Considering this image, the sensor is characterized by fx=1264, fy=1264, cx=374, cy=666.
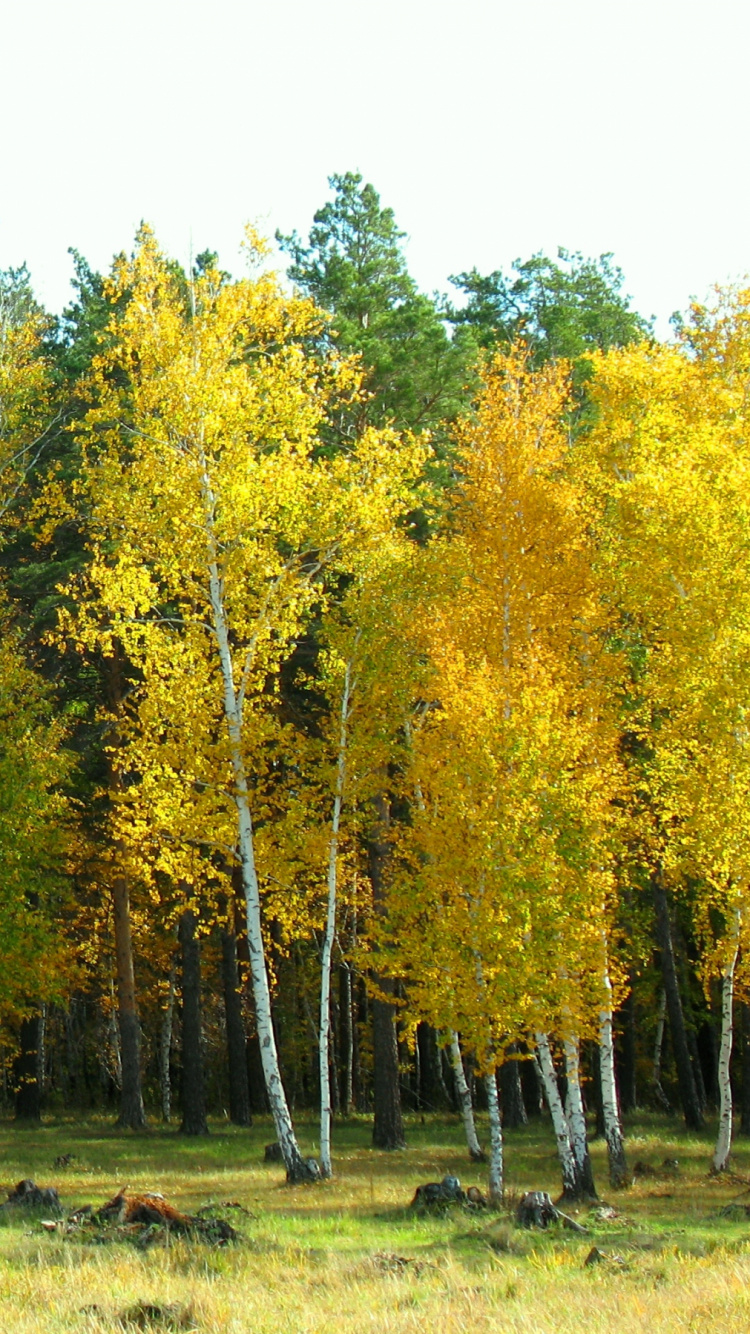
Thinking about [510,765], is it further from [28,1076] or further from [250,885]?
[28,1076]

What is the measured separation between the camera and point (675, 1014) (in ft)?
84.1

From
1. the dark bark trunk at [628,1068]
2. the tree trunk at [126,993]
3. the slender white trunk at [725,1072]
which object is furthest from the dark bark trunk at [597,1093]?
the tree trunk at [126,993]

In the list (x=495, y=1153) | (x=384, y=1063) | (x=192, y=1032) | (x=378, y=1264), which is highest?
(x=192, y=1032)

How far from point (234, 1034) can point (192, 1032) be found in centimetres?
220

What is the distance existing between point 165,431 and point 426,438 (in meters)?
4.19

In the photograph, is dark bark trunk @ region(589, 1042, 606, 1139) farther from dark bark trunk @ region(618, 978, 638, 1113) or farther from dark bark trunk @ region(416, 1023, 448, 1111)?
dark bark trunk @ region(416, 1023, 448, 1111)

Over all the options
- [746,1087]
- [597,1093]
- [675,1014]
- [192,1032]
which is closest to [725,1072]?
[675,1014]

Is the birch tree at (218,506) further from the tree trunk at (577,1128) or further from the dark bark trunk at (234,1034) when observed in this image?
the dark bark trunk at (234,1034)

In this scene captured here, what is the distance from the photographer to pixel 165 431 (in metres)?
20.2

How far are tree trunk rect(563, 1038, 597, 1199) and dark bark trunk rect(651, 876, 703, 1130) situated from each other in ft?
28.4

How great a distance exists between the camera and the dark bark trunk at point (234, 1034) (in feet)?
95.7

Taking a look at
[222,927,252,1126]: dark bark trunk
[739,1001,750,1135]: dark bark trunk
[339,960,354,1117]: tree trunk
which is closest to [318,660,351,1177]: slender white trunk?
[222,927,252,1126]: dark bark trunk

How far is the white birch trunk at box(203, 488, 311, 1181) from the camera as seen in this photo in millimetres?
Answer: 18484

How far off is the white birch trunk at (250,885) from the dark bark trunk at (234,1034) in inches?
385
